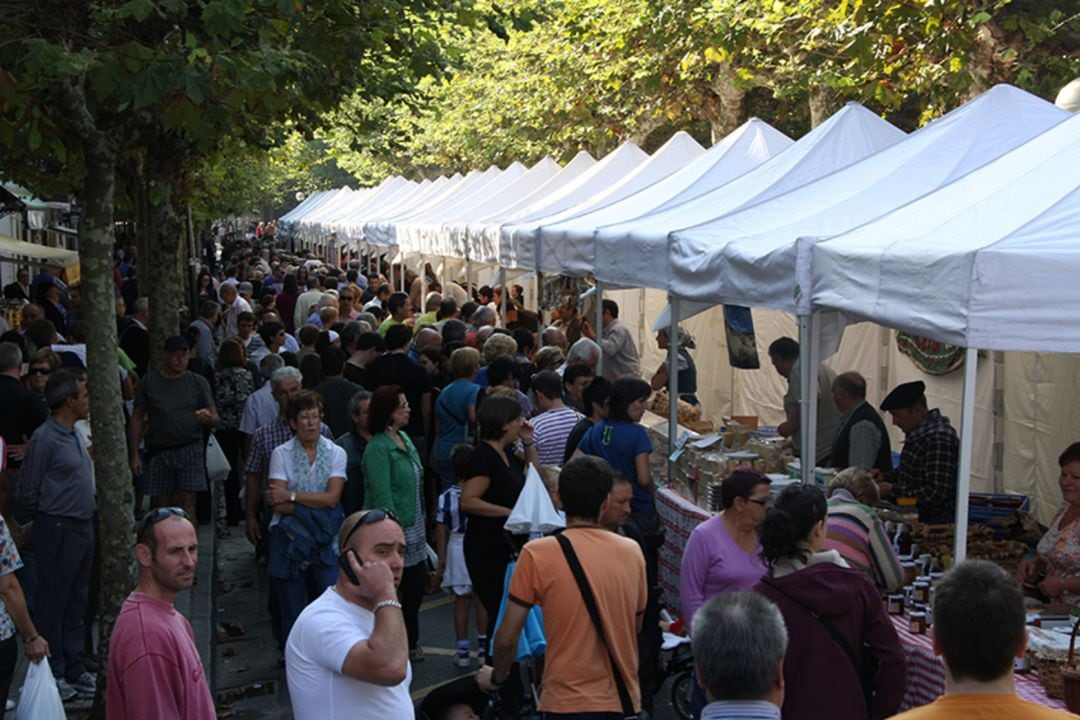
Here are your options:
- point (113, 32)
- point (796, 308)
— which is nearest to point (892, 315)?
point (796, 308)

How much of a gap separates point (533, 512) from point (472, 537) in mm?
891

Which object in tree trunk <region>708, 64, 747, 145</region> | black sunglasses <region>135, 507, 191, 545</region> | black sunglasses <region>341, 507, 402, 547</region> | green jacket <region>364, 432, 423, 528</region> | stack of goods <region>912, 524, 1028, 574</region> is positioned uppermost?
tree trunk <region>708, 64, 747, 145</region>

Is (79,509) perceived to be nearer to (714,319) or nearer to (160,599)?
(160,599)

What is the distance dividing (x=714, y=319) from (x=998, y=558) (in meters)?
9.65

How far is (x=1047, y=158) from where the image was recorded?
6.86 m

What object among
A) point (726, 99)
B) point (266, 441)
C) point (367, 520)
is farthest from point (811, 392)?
point (726, 99)

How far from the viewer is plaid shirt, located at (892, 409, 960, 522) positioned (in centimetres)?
779

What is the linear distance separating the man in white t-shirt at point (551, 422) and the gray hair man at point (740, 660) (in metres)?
4.94

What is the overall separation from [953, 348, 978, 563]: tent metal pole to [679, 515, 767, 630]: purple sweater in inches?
34.5

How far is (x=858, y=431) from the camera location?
345 inches

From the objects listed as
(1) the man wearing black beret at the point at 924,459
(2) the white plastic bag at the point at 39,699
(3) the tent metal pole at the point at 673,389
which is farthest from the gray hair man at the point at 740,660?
(3) the tent metal pole at the point at 673,389

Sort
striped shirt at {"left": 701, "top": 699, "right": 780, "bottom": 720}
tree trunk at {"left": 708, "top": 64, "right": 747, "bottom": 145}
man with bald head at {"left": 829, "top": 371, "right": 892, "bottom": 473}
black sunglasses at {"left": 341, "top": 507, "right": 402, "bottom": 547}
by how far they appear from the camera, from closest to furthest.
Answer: striped shirt at {"left": 701, "top": 699, "right": 780, "bottom": 720}
black sunglasses at {"left": 341, "top": 507, "right": 402, "bottom": 547}
man with bald head at {"left": 829, "top": 371, "right": 892, "bottom": 473}
tree trunk at {"left": 708, "top": 64, "right": 747, "bottom": 145}

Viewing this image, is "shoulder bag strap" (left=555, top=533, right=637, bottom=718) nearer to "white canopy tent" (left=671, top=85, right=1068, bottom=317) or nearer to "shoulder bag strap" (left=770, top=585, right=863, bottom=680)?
"shoulder bag strap" (left=770, top=585, right=863, bottom=680)

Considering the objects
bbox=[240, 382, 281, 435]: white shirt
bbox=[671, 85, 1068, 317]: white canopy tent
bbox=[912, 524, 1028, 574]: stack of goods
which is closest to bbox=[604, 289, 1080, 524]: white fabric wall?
bbox=[671, 85, 1068, 317]: white canopy tent
